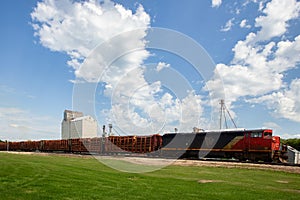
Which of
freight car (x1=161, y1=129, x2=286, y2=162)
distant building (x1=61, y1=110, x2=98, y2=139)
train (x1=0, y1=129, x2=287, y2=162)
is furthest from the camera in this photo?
distant building (x1=61, y1=110, x2=98, y2=139)

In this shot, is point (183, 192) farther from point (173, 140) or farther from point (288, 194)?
point (173, 140)

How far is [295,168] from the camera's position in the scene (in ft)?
71.8

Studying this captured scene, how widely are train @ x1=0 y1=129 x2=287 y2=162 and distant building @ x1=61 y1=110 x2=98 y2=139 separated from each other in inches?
190

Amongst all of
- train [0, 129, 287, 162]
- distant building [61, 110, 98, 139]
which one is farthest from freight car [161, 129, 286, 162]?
distant building [61, 110, 98, 139]

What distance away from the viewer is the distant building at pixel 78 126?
5707 cm

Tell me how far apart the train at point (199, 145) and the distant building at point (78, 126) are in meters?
4.82

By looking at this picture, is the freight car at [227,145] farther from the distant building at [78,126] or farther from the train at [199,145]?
the distant building at [78,126]

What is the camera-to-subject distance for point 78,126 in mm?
65938

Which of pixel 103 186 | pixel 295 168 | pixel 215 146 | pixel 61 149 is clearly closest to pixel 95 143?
pixel 61 149

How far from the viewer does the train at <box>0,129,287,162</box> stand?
28.8 meters

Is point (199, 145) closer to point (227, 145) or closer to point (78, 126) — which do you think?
point (227, 145)

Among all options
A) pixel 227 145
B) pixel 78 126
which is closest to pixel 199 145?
pixel 227 145

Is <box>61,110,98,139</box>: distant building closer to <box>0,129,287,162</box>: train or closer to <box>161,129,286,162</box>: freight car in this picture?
<box>0,129,287,162</box>: train

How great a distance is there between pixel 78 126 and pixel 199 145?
38964 millimetres
